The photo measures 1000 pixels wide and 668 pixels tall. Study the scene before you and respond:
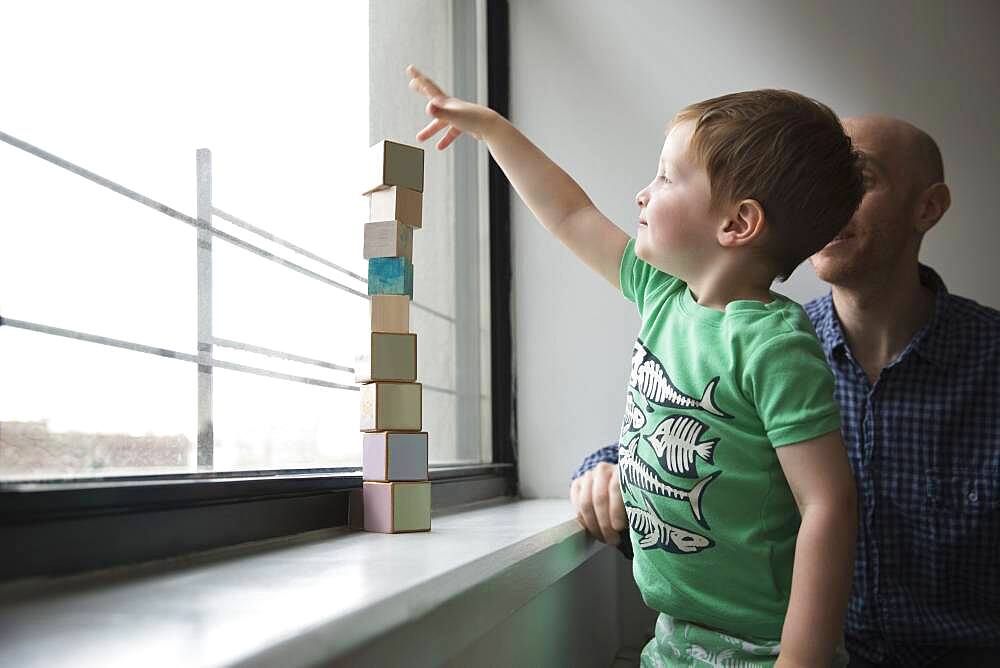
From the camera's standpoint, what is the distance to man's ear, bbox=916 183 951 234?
173 cm

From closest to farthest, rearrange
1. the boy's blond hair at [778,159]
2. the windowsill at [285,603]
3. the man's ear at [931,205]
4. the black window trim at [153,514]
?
the windowsill at [285,603] → the black window trim at [153,514] → the boy's blond hair at [778,159] → the man's ear at [931,205]

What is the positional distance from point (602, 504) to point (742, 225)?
52 centimetres

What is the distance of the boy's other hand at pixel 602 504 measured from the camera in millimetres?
1359

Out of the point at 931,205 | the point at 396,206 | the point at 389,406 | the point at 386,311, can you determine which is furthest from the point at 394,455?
the point at 931,205

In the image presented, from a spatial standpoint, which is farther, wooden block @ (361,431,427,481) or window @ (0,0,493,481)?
wooden block @ (361,431,427,481)

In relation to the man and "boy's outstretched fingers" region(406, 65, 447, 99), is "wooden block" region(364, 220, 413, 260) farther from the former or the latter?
the man

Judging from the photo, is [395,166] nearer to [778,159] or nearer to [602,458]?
[778,159]

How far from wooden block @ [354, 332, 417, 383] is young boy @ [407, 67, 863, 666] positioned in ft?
0.94

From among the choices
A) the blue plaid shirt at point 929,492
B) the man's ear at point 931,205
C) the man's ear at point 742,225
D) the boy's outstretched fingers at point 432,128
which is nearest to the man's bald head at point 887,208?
the man's ear at point 931,205

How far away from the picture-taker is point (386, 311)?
1.14 metres

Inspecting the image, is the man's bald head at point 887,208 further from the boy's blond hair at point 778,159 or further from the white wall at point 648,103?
the boy's blond hair at point 778,159

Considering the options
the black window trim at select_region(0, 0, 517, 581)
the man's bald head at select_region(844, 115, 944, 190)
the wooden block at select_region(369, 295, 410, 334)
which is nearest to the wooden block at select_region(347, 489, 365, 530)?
the black window trim at select_region(0, 0, 517, 581)

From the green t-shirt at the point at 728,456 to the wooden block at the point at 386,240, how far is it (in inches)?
13.8

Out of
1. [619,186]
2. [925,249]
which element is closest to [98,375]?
[619,186]
